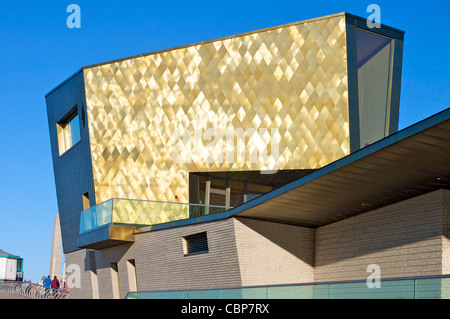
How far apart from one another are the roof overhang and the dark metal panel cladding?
12729mm

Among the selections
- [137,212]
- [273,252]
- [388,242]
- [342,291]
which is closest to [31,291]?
[137,212]

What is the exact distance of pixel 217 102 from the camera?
26.7 m

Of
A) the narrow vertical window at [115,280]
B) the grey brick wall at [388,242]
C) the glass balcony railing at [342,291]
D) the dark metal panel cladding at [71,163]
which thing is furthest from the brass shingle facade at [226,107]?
the glass balcony railing at [342,291]

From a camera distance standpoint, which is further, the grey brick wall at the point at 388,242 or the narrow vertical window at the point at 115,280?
the narrow vertical window at the point at 115,280

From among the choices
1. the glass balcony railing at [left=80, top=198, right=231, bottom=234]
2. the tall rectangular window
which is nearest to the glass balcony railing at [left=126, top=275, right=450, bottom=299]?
the glass balcony railing at [left=80, top=198, right=231, bottom=234]

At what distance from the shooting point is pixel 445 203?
16094mm

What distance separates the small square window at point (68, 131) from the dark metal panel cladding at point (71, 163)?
1.07 ft

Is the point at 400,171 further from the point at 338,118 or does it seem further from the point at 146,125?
the point at 146,125

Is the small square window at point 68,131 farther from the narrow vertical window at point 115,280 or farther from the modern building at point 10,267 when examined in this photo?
the modern building at point 10,267

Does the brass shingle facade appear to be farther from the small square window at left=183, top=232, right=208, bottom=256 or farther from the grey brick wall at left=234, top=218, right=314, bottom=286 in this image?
the grey brick wall at left=234, top=218, right=314, bottom=286

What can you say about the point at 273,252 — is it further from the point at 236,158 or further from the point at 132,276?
the point at 132,276

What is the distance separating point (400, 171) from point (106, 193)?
1658 cm

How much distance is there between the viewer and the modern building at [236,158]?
1967 centimetres
